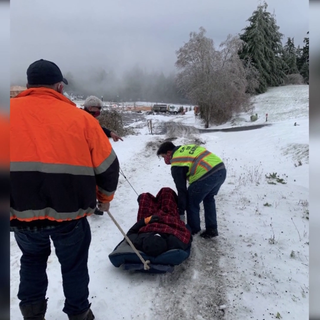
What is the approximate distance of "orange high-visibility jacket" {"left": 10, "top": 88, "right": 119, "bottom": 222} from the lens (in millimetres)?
1759

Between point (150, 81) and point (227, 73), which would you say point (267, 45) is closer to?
point (227, 73)

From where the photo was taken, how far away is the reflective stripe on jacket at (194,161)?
154 inches

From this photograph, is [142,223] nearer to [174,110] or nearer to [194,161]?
[194,161]

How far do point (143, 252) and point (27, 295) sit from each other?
1.28m

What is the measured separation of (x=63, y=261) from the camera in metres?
2.12

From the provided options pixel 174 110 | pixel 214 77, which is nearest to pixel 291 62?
pixel 174 110

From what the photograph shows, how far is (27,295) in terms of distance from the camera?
216 cm

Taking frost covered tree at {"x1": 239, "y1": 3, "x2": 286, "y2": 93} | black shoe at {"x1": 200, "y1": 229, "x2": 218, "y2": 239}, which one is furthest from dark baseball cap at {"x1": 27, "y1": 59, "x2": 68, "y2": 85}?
frost covered tree at {"x1": 239, "y1": 3, "x2": 286, "y2": 93}

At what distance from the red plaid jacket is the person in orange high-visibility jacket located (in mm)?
1307

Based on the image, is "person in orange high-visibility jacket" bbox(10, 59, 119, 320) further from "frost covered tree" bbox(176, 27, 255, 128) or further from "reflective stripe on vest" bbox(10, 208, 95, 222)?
"frost covered tree" bbox(176, 27, 255, 128)

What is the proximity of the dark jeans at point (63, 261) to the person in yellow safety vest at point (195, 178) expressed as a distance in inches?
79.2

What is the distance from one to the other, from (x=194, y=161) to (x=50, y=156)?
8.22ft

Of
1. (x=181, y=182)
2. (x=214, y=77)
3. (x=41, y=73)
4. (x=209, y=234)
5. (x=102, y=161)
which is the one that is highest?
(x=214, y=77)

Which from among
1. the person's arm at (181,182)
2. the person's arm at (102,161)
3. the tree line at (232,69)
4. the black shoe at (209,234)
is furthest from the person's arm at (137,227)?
the tree line at (232,69)
